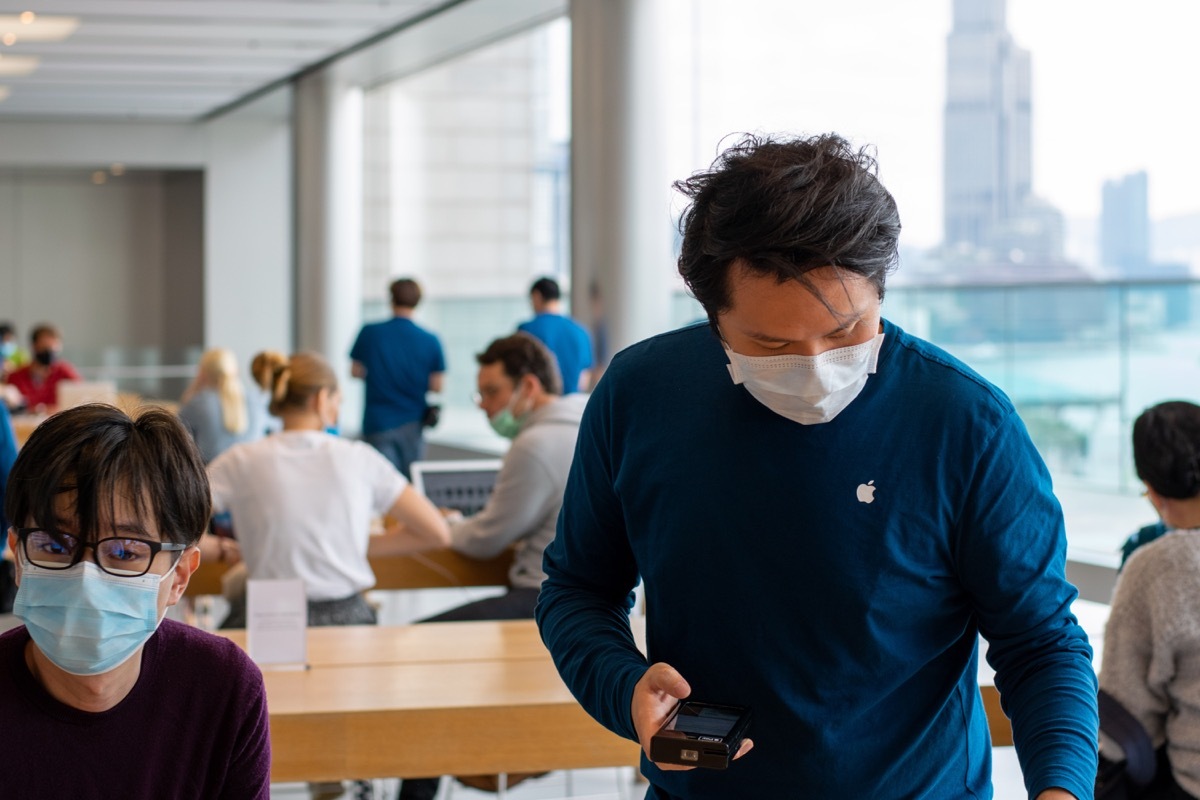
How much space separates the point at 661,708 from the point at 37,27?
9.11 metres

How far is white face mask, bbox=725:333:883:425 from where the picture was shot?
125 centimetres

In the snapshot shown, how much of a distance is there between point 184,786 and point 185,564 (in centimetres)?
24

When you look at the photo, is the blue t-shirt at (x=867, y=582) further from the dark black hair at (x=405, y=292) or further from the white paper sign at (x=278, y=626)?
the dark black hair at (x=405, y=292)

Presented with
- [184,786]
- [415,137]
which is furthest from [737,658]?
[415,137]

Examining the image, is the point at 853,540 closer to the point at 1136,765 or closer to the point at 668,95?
the point at 1136,765

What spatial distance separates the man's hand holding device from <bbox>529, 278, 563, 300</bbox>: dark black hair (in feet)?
19.3

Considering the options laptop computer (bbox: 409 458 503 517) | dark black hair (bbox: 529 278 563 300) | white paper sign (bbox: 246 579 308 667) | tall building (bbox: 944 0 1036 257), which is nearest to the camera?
white paper sign (bbox: 246 579 308 667)

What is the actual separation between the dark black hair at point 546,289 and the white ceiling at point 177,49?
2.62 m

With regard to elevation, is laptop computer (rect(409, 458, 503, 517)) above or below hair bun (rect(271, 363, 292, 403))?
below

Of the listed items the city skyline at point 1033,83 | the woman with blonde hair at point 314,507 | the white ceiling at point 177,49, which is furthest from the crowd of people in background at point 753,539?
the white ceiling at point 177,49

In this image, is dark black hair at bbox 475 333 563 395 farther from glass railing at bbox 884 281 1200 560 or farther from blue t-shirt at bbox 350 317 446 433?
→ blue t-shirt at bbox 350 317 446 433

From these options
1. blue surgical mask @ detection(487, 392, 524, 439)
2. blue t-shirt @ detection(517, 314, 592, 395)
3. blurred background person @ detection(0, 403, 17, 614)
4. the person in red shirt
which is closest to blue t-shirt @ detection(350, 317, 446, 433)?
blue t-shirt @ detection(517, 314, 592, 395)

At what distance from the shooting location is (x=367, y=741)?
2377mm

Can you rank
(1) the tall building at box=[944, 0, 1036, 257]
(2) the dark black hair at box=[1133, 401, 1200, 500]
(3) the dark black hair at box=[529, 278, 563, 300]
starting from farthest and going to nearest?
1. (3) the dark black hair at box=[529, 278, 563, 300]
2. (1) the tall building at box=[944, 0, 1036, 257]
3. (2) the dark black hair at box=[1133, 401, 1200, 500]
